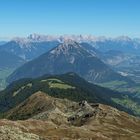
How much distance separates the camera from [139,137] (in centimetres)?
19462

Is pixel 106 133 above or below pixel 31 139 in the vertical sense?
below

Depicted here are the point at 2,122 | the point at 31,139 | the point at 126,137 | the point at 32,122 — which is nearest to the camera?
the point at 31,139

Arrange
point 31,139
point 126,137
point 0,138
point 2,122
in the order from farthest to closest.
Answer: point 126,137
point 2,122
point 31,139
point 0,138

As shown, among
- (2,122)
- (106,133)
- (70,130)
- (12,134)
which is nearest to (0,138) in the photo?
(12,134)

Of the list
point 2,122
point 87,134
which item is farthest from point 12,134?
point 87,134

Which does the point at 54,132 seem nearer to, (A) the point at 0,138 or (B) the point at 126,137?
(B) the point at 126,137

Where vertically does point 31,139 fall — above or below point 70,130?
above

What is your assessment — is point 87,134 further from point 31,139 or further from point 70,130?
point 31,139

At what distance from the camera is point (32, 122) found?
17900 centimetres

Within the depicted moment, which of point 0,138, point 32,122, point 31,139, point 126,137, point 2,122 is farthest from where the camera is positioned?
point 126,137

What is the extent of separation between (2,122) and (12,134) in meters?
47.2

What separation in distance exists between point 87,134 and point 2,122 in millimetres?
38035

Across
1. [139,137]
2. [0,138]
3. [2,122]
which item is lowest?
[139,137]

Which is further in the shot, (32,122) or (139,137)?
(139,137)
